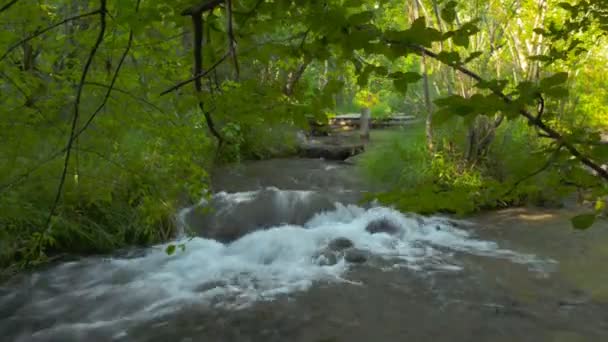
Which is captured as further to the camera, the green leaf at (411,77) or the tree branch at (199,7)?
the tree branch at (199,7)

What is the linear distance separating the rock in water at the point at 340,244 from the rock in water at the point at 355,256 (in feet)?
0.46

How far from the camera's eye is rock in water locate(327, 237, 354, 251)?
22.1 feet

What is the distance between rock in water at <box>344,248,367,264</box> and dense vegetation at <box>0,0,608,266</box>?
2.32 metres

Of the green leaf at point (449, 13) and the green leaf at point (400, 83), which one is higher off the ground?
the green leaf at point (449, 13)

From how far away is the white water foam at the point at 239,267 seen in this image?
5117 millimetres

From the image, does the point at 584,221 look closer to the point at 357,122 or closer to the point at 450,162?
the point at 450,162

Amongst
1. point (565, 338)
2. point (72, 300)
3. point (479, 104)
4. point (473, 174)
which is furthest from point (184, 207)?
point (479, 104)

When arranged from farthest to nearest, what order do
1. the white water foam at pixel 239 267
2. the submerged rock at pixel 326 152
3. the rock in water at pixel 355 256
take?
the submerged rock at pixel 326 152, the rock in water at pixel 355 256, the white water foam at pixel 239 267

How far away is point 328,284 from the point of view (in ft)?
18.2

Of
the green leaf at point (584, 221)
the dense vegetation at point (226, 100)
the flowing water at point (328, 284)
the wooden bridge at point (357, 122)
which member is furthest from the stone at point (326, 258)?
the wooden bridge at point (357, 122)

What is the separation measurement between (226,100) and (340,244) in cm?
531

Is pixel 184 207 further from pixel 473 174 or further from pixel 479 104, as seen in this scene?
pixel 479 104

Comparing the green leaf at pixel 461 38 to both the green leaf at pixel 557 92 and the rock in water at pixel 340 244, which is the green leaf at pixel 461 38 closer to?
the green leaf at pixel 557 92

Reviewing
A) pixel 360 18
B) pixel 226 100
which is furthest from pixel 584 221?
pixel 226 100
